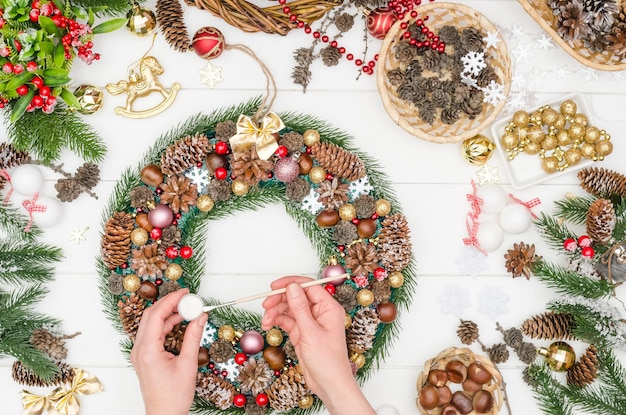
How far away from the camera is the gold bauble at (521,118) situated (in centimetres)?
151

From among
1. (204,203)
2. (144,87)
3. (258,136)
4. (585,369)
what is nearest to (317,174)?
(258,136)

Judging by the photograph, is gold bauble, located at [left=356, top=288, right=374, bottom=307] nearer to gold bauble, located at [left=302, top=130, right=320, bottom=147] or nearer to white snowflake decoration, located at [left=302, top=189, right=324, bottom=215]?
white snowflake decoration, located at [left=302, top=189, right=324, bottom=215]

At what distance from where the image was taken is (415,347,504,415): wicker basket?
1503mm

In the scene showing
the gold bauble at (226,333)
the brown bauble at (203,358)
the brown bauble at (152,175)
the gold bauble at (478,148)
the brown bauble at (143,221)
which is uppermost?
the gold bauble at (478,148)

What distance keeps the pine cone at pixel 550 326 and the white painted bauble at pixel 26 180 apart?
1255 millimetres

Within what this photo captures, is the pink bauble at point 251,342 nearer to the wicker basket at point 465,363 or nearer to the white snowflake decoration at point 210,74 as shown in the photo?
the wicker basket at point 465,363

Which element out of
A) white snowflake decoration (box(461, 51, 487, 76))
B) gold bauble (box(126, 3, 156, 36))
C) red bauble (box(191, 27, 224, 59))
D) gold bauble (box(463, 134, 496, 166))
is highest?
gold bauble (box(126, 3, 156, 36))

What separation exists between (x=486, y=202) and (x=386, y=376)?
0.51m

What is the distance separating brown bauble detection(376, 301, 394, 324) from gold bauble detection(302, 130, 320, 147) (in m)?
0.43

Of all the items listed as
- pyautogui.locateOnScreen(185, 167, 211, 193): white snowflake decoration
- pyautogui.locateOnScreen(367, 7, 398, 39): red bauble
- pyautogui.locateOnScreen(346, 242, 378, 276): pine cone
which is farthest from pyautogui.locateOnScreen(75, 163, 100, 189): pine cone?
pyautogui.locateOnScreen(367, 7, 398, 39): red bauble

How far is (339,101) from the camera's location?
155 centimetres

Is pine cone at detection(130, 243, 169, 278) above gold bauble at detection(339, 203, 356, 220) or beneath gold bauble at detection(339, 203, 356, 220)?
beneath

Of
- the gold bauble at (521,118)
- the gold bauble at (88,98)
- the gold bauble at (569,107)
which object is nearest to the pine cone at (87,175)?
the gold bauble at (88,98)

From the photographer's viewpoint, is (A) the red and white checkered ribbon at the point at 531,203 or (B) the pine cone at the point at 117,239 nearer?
(B) the pine cone at the point at 117,239
